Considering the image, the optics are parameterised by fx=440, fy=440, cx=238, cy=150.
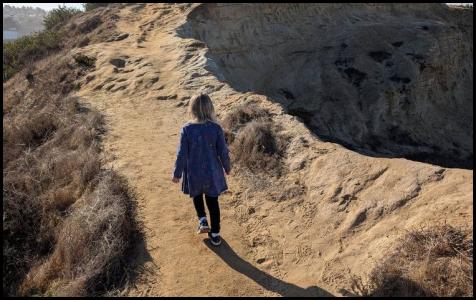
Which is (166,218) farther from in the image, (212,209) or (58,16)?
(58,16)

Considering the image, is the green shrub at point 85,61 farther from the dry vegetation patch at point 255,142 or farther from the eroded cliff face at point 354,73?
the dry vegetation patch at point 255,142

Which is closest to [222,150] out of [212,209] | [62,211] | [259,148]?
[212,209]

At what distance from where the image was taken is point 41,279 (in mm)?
5113

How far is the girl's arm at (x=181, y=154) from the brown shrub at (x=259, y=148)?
234 cm

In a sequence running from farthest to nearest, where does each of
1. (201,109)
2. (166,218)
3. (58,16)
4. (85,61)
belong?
(58,16), (85,61), (166,218), (201,109)

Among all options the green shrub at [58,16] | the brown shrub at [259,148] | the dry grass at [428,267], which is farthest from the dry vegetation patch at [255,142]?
the green shrub at [58,16]

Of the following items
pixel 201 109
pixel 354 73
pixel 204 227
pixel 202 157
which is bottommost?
pixel 354 73

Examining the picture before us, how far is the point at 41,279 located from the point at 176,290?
1.69 metres

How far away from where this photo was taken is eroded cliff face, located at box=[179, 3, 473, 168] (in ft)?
50.9

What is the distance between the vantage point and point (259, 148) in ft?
Result: 24.8

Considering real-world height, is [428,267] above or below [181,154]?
below

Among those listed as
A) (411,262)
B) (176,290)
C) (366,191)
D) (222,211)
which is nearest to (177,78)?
(222,211)

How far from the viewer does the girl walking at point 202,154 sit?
4855 mm

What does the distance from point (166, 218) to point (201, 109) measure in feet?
5.97
